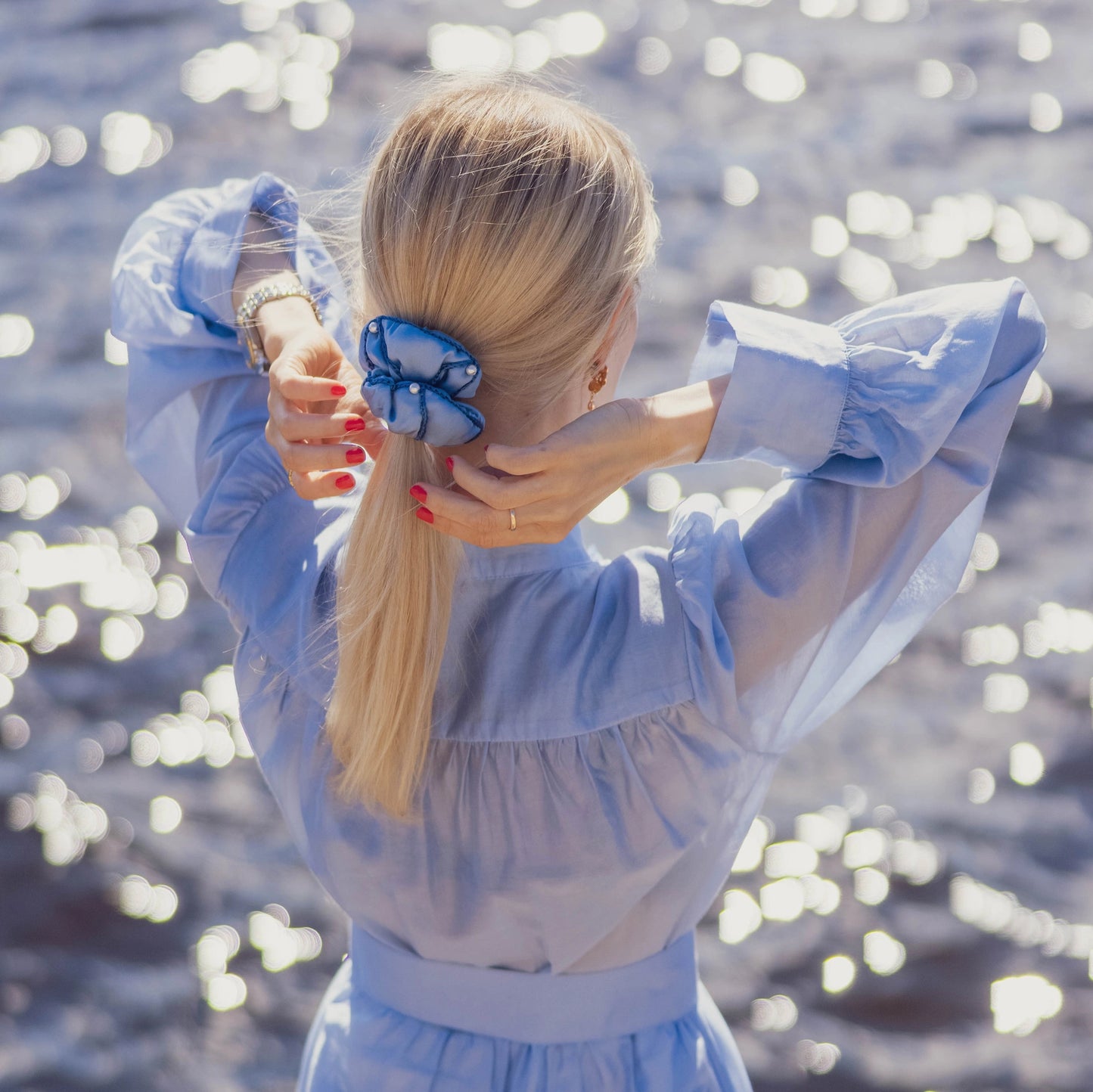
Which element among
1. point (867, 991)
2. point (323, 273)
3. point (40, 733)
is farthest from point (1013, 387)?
point (40, 733)

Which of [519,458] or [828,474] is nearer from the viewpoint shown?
[519,458]

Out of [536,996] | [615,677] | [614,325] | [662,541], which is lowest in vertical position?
[662,541]

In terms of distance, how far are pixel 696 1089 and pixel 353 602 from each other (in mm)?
576

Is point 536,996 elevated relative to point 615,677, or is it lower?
lower

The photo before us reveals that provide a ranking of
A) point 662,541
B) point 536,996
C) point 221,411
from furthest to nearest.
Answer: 1. point 662,541
2. point 221,411
3. point 536,996

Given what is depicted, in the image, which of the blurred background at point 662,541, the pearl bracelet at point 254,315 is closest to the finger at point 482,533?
the pearl bracelet at point 254,315

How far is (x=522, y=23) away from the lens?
5102mm

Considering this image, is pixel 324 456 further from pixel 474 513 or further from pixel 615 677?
pixel 615 677

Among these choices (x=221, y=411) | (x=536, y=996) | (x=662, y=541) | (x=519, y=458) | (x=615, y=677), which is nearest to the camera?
(x=519, y=458)

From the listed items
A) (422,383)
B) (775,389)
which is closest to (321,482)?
(422,383)

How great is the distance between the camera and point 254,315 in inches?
49.6

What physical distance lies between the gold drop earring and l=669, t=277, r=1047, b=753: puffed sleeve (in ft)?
0.26

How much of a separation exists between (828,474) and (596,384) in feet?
0.68

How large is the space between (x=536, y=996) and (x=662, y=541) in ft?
7.18
